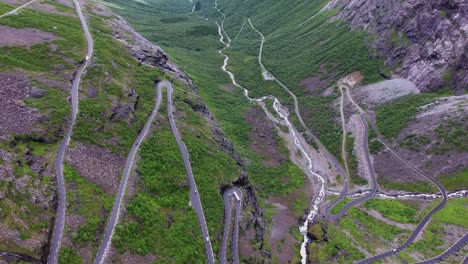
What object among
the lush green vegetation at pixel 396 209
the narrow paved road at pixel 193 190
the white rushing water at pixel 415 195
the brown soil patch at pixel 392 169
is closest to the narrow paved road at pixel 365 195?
the white rushing water at pixel 415 195

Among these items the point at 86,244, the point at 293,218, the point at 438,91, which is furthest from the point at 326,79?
the point at 86,244

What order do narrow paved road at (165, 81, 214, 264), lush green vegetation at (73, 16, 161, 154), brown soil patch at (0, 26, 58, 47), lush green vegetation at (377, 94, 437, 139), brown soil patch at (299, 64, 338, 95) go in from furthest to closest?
brown soil patch at (299, 64, 338, 95), lush green vegetation at (377, 94, 437, 139), brown soil patch at (0, 26, 58, 47), lush green vegetation at (73, 16, 161, 154), narrow paved road at (165, 81, 214, 264)

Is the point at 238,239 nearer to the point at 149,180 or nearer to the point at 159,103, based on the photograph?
the point at 149,180

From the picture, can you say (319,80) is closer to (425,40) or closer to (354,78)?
(354,78)

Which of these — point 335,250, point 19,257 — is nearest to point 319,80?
point 335,250

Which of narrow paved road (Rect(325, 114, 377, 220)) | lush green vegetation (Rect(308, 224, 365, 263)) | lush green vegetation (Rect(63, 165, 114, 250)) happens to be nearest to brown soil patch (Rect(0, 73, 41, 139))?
lush green vegetation (Rect(63, 165, 114, 250))

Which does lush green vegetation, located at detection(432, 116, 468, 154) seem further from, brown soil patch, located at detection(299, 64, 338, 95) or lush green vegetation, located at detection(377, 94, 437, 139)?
brown soil patch, located at detection(299, 64, 338, 95)

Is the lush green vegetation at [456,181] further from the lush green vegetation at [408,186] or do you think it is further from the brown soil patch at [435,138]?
the lush green vegetation at [408,186]
